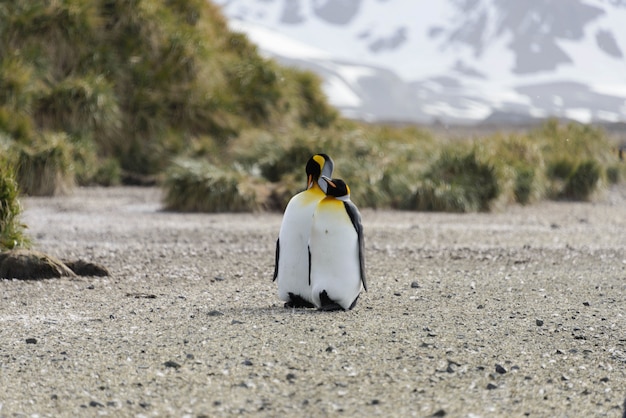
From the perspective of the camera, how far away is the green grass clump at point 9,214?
723 cm

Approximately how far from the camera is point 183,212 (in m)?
11.9

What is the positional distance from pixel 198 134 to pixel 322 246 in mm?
12182

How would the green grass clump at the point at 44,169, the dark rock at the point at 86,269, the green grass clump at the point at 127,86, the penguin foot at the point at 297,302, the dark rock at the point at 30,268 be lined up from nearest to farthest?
the penguin foot at the point at 297,302
the dark rock at the point at 30,268
the dark rock at the point at 86,269
the green grass clump at the point at 44,169
the green grass clump at the point at 127,86

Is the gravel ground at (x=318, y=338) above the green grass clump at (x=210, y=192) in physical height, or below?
below

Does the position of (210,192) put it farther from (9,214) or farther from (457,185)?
(9,214)

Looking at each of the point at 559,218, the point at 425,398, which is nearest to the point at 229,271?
the point at 425,398

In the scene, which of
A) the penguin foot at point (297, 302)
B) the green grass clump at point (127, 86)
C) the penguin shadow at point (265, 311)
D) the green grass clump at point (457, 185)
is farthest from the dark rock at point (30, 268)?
the green grass clump at point (127, 86)

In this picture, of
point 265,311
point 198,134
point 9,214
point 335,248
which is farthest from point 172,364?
point 198,134

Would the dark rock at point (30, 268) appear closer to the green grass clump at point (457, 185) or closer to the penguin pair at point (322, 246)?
the penguin pair at point (322, 246)

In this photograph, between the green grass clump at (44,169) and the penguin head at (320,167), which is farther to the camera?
the green grass clump at (44,169)

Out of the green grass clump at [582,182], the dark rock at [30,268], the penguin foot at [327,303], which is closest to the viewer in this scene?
the penguin foot at [327,303]

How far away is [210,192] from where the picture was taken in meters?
12.0

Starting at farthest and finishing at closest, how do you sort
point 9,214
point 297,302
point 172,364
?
point 9,214, point 297,302, point 172,364

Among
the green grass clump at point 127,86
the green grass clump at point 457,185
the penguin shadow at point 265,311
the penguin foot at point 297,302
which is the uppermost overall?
the green grass clump at point 127,86
